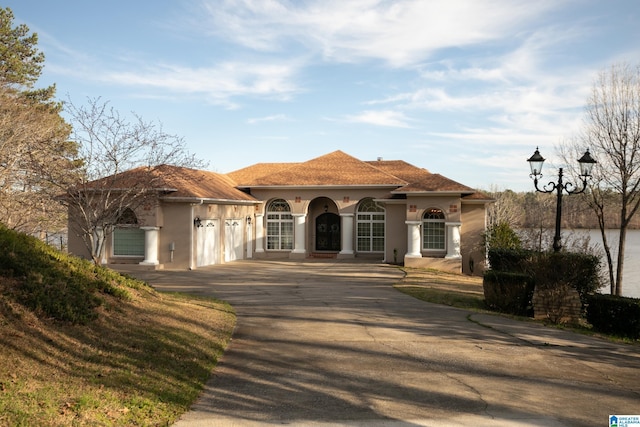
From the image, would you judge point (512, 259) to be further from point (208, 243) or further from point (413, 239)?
point (208, 243)

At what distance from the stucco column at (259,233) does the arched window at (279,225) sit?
448mm

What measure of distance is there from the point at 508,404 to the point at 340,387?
85.9 inches

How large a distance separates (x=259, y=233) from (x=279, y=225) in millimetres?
1221

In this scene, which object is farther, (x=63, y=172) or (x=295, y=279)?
(x=295, y=279)

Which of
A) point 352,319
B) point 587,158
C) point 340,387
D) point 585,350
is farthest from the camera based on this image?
point 587,158

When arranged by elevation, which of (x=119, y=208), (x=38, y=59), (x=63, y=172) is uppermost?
(x=38, y=59)

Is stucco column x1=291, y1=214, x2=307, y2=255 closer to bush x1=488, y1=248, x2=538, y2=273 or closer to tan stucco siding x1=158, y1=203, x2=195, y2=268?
tan stucco siding x1=158, y1=203, x2=195, y2=268

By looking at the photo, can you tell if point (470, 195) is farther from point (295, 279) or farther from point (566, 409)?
point (566, 409)

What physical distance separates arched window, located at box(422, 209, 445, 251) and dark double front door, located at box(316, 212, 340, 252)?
6310 millimetres

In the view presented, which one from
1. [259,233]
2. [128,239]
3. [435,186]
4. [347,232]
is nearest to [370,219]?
Answer: [347,232]

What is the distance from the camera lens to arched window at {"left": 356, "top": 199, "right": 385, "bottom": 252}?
29.6 m

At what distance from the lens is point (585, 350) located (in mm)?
9898

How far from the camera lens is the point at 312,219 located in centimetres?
3172

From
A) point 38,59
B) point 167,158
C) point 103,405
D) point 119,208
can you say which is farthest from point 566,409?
point 38,59
